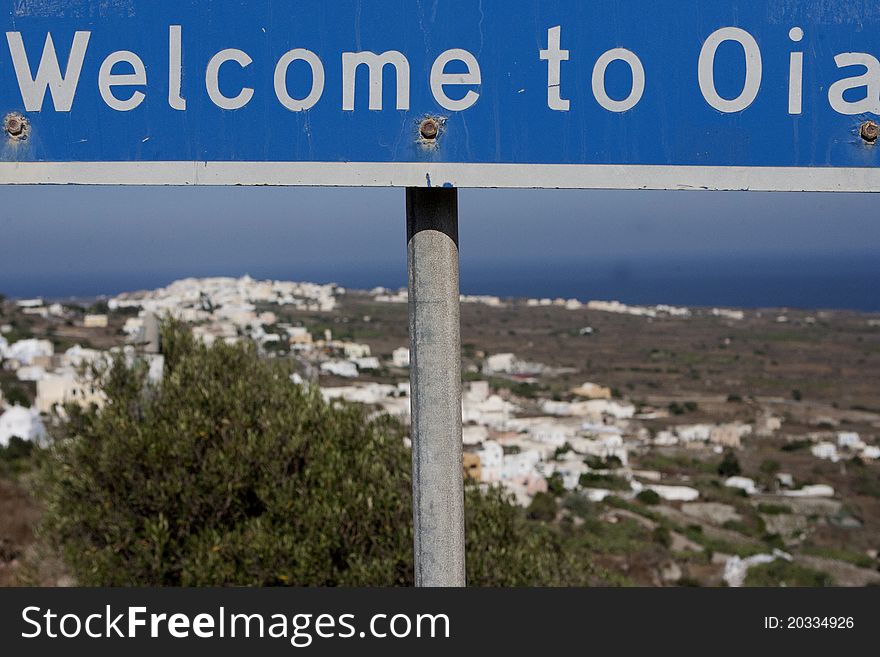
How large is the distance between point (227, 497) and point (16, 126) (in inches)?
302

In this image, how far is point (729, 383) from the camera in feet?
105

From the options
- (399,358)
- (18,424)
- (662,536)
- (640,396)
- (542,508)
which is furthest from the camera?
(640,396)

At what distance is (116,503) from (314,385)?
107 inches

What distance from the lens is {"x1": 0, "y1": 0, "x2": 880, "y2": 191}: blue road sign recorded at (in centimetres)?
177

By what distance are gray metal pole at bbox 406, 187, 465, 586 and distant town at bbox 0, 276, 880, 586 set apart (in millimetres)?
18305

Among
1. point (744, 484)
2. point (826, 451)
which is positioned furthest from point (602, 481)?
point (826, 451)

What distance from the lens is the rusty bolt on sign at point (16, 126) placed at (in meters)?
1.83

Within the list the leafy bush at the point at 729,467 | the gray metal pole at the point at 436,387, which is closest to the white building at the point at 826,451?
the leafy bush at the point at 729,467

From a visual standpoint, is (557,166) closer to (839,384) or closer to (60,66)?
(60,66)

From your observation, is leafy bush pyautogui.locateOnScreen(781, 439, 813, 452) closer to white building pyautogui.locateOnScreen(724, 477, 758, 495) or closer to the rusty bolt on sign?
white building pyautogui.locateOnScreen(724, 477, 758, 495)

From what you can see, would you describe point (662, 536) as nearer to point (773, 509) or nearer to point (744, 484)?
point (773, 509)

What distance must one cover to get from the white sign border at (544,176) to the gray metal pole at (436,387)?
0.06 m

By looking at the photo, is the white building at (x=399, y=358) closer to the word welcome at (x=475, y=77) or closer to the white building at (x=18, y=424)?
the white building at (x=18, y=424)

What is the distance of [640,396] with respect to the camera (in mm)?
32281
